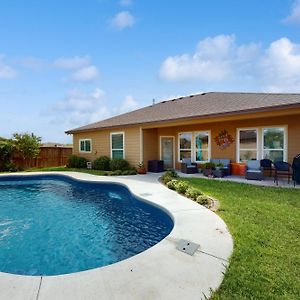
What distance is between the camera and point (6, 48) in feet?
42.5

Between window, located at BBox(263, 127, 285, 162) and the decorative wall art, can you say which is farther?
the decorative wall art

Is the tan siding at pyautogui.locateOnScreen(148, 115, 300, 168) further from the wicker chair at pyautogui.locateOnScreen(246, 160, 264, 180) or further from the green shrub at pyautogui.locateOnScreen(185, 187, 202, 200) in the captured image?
the green shrub at pyautogui.locateOnScreen(185, 187, 202, 200)

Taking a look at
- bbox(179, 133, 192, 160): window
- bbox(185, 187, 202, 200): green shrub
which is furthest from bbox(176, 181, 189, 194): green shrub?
bbox(179, 133, 192, 160): window

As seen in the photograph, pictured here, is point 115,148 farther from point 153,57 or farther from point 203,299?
point 203,299

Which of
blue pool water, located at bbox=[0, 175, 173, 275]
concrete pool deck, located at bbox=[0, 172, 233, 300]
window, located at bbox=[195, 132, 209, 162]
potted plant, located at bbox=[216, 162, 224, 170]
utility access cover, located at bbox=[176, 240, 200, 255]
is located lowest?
blue pool water, located at bbox=[0, 175, 173, 275]

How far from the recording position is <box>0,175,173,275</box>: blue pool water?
4367 millimetres

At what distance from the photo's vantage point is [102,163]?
16328 mm

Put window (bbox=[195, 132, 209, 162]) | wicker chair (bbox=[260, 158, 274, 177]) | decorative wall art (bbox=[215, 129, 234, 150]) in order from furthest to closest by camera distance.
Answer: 1. window (bbox=[195, 132, 209, 162])
2. decorative wall art (bbox=[215, 129, 234, 150])
3. wicker chair (bbox=[260, 158, 274, 177])

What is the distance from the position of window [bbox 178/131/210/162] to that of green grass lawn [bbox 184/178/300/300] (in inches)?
245

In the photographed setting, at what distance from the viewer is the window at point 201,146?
45.0 feet

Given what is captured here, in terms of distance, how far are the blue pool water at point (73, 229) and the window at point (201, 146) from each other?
5578 mm

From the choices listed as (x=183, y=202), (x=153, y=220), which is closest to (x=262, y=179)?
(x=183, y=202)

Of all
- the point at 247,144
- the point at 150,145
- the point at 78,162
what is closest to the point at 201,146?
the point at 247,144

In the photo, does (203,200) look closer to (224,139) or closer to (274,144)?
(274,144)
